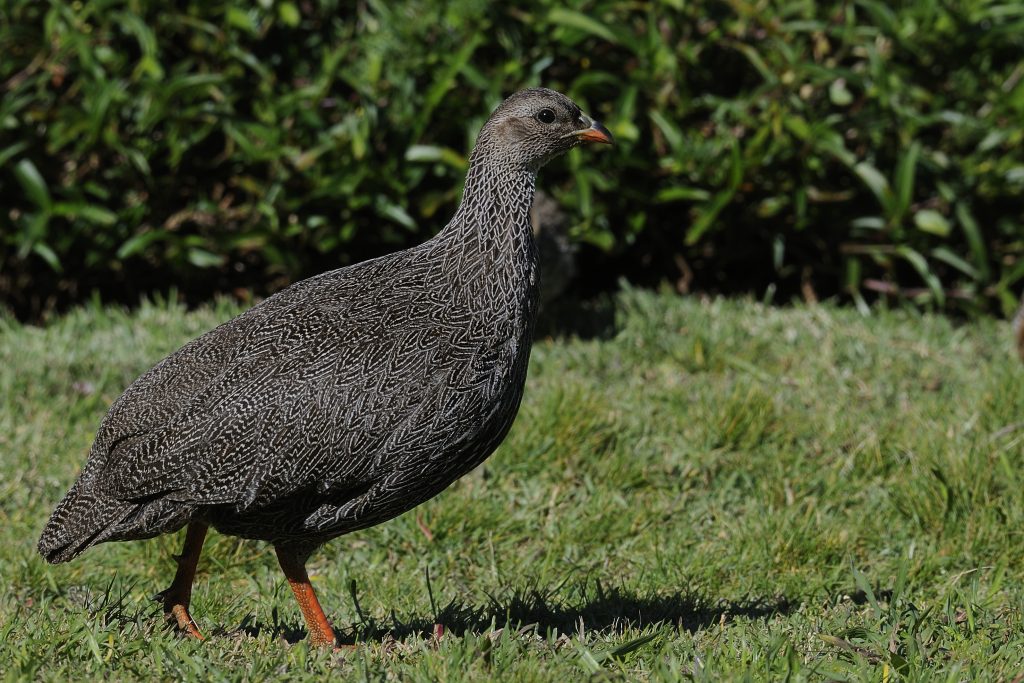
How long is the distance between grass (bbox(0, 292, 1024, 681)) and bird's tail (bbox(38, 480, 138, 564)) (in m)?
0.18

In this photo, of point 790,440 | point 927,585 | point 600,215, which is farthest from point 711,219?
point 927,585

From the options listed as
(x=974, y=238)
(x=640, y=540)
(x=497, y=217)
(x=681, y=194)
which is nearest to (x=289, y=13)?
(x=681, y=194)

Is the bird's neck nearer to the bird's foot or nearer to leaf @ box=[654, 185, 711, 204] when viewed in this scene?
the bird's foot

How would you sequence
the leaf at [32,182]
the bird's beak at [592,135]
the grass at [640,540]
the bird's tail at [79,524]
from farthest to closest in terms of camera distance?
the leaf at [32,182], the bird's beak at [592,135], the bird's tail at [79,524], the grass at [640,540]

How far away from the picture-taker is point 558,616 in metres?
4.05

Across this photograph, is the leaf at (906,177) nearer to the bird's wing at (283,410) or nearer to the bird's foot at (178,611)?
the bird's wing at (283,410)

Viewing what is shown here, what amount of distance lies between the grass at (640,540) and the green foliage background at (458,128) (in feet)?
2.29

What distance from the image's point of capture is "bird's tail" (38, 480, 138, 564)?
146 inches

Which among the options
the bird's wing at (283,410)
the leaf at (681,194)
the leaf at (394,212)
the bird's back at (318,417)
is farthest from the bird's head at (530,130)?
the leaf at (681,194)

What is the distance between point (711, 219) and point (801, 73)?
0.82 metres

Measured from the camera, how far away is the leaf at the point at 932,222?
6.52m

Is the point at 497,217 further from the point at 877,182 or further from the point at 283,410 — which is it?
the point at 877,182

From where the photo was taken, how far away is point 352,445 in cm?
356

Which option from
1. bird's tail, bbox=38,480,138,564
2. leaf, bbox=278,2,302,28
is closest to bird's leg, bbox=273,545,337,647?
bird's tail, bbox=38,480,138,564
